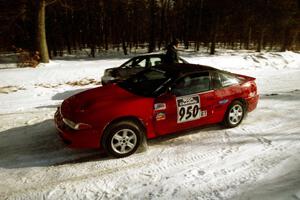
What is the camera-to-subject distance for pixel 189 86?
5.55 m

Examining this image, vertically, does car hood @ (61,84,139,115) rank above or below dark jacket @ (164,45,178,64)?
below

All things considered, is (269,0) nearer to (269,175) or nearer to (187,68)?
(187,68)

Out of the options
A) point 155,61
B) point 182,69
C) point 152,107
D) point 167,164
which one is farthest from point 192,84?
point 155,61

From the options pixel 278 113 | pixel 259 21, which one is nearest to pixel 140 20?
pixel 259 21

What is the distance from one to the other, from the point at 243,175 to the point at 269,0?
20.7 metres

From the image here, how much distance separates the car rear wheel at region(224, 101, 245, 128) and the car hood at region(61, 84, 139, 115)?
2.18 meters

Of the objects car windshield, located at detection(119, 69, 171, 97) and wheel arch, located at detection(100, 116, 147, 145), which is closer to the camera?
wheel arch, located at detection(100, 116, 147, 145)

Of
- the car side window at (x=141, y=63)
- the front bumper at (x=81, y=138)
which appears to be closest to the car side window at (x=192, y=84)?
the front bumper at (x=81, y=138)

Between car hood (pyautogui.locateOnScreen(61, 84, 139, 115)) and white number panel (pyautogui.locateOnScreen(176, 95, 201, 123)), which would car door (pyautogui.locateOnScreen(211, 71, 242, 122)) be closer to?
white number panel (pyautogui.locateOnScreen(176, 95, 201, 123))

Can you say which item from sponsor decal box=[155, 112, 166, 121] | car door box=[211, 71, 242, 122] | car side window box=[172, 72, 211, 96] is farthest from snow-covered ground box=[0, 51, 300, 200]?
car side window box=[172, 72, 211, 96]

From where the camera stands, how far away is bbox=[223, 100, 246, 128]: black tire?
6.10m

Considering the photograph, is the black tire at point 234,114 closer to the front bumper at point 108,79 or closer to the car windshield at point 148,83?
the car windshield at point 148,83

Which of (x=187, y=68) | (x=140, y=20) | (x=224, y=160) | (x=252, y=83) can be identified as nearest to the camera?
(x=224, y=160)

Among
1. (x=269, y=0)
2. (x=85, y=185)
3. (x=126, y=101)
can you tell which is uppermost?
(x=269, y=0)
